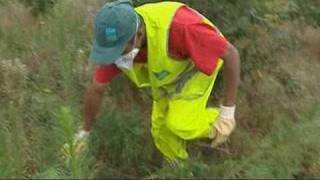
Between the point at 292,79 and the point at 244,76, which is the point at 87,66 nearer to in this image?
the point at 244,76

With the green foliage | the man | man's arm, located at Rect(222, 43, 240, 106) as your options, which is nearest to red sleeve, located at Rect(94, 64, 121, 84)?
the man

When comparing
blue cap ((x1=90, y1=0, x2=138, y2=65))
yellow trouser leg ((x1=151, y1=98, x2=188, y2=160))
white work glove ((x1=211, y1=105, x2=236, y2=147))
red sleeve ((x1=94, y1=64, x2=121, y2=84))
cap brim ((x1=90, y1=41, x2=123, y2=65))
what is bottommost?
yellow trouser leg ((x1=151, y1=98, x2=188, y2=160))

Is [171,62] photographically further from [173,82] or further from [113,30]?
[113,30]

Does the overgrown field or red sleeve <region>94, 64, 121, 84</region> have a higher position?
red sleeve <region>94, 64, 121, 84</region>

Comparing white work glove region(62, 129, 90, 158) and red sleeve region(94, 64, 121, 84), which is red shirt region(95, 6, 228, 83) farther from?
white work glove region(62, 129, 90, 158)

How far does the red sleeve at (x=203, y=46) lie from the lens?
11.6 ft

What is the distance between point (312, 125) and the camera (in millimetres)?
3797

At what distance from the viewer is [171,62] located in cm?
369

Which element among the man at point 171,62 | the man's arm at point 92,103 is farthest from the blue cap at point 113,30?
the man's arm at point 92,103

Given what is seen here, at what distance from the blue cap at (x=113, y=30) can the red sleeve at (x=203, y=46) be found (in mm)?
268

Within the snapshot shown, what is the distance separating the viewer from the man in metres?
3.46

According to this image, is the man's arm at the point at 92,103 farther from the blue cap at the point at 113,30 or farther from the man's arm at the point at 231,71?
the man's arm at the point at 231,71

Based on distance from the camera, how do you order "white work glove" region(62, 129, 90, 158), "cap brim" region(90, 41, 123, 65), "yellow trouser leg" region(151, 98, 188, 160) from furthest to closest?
1. "yellow trouser leg" region(151, 98, 188, 160)
2. "cap brim" region(90, 41, 123, 65)
3. "white work glove" region(62, 129, 90, 158)

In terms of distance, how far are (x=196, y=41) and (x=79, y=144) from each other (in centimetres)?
70
